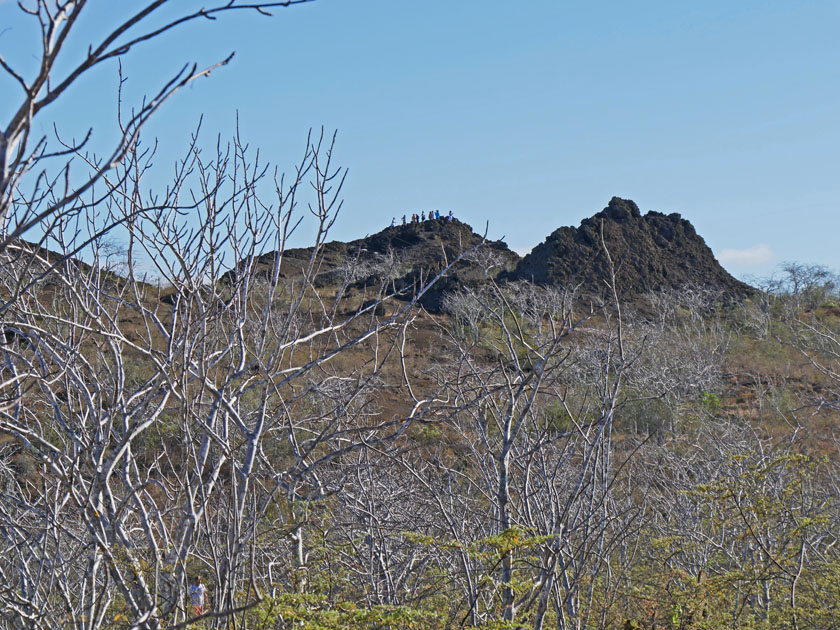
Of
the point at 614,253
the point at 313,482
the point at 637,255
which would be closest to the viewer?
the point at 313,482

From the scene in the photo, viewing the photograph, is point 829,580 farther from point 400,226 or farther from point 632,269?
point 400,226

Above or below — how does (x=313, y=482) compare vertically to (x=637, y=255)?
below

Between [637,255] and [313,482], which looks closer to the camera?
[313,482]

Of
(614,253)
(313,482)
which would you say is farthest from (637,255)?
(313,482)

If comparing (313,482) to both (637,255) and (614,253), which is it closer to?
(614,253)

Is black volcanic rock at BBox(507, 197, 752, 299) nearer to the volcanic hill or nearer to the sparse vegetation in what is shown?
the volcanic hill

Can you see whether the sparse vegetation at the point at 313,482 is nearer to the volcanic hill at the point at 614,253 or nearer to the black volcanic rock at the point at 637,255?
the volcanic hill at the point at 614,253

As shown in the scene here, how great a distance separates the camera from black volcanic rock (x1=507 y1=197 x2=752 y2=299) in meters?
43.0

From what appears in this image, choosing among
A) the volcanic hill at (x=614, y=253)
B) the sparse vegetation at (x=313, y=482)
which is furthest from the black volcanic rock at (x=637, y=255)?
the sparse vegetation at (x=313, y=482)

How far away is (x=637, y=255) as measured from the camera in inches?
1861

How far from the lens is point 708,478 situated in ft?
29.1

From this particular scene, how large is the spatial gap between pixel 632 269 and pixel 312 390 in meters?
45.1

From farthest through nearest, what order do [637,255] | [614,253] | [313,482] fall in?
1. [637,255]
2. [614,253]
3. [313,482]

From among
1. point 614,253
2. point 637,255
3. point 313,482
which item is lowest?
point 313,482
